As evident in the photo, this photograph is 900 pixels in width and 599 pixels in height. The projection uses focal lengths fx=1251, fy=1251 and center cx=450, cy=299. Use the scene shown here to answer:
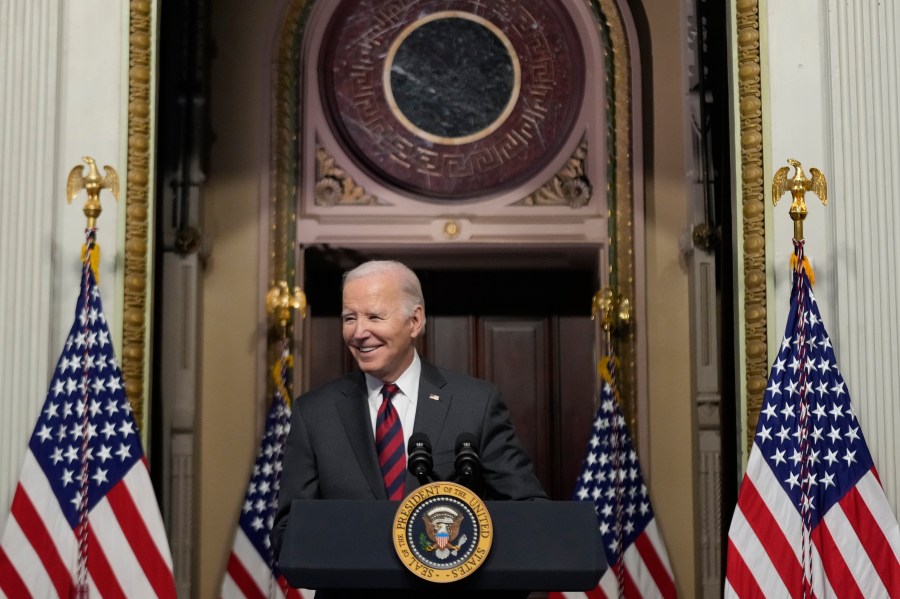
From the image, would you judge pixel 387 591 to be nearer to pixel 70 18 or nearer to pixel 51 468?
pixel 51 468

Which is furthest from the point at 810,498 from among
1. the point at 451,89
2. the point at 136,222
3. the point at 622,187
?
the point at 451,89

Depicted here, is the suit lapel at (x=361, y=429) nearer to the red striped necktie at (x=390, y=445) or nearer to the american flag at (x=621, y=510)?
the red striped necktie at (x=390, y=445)

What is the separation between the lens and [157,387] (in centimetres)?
530

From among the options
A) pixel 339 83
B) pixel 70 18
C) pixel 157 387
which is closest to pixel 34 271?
pixel 157 387

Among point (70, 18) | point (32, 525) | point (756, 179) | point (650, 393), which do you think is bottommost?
point (32, 525)

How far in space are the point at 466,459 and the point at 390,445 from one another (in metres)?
0.43

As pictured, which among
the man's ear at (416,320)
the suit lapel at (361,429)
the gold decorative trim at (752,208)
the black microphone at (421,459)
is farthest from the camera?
the gold decorative trim at (752,208)

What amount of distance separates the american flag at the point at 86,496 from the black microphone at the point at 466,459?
6.84 ft

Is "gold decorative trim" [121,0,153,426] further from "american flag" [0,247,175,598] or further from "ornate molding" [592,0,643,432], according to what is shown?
"ornate molding" [592,0,643,432]

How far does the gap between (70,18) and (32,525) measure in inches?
82.3

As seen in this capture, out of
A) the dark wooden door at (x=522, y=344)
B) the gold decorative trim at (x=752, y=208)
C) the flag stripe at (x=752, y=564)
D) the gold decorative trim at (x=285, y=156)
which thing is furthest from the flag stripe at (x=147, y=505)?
the gold decorative trim at (x=752, y=208)

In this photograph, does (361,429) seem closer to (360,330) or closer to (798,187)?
(360,330)

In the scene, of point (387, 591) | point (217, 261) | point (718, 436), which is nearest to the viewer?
point (387, 591)

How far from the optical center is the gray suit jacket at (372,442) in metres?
3.41
